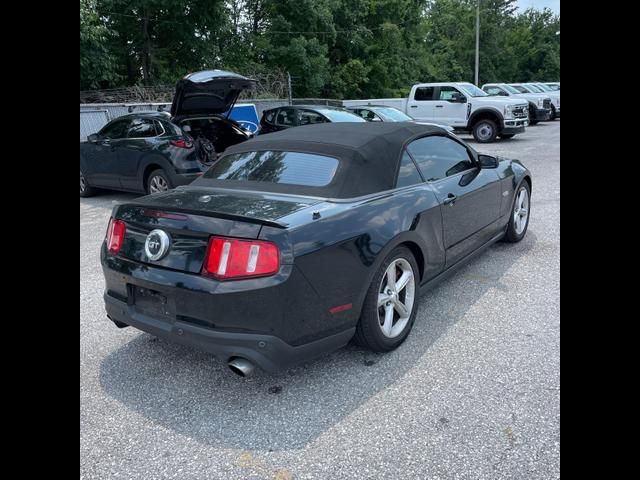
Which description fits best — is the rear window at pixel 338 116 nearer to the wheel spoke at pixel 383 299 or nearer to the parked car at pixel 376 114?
the parked car at pixel 376 114

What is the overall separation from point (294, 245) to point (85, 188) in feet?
27.2

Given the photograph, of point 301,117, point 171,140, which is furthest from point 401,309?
point 301,117

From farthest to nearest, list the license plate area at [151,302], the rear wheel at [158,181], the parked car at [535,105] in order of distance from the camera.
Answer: the parked car at [535,105], the rear wheel at [158,181], the license plate area at [151,302]

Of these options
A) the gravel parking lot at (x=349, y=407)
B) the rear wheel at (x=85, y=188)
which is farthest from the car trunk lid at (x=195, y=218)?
the rear wheel at (x=85, y=188)

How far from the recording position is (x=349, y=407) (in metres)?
2.94

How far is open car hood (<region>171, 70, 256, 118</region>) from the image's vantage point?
7.98 m

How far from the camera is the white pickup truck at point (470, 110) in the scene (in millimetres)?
16969

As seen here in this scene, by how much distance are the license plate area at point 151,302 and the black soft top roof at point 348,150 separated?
1025 millimetres

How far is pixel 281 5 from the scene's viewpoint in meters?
26.8

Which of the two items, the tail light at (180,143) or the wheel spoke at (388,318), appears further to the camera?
the tail light at (180,143)

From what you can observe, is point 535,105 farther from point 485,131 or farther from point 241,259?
point 241,259
